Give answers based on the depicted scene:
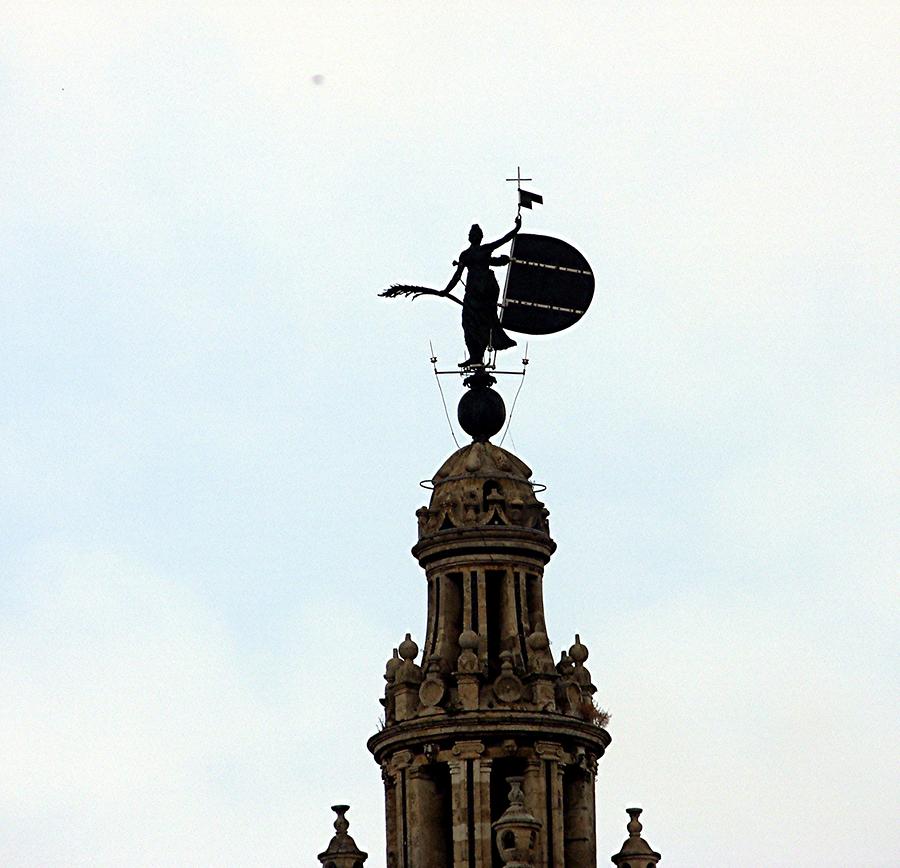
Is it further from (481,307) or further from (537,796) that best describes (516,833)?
(481,307)

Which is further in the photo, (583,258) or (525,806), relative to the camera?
(583,258)

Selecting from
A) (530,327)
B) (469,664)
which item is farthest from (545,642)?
(530,327)

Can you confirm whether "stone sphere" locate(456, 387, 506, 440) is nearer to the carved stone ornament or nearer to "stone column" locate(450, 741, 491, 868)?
the carved stone ornament

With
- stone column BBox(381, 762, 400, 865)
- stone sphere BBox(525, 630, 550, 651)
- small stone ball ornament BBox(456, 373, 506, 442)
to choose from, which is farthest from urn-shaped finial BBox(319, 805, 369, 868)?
small stone ball ornament BBox(456, 373, 506, 442)

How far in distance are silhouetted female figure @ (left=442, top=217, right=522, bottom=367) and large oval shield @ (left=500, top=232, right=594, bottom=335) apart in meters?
0.30

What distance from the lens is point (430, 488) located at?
78625 millimetres

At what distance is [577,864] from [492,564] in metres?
6.86

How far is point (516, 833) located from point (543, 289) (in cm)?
1325

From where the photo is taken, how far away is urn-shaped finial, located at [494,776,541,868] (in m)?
72.6

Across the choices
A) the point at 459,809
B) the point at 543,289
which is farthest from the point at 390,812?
the point at 543,289

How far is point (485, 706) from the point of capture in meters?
75.1

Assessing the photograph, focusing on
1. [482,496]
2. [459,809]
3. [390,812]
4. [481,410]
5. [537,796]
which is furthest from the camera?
[481,410]

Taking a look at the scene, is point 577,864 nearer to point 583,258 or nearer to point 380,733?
point 380,733

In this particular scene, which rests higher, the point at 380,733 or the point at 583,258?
the point at 583,258
